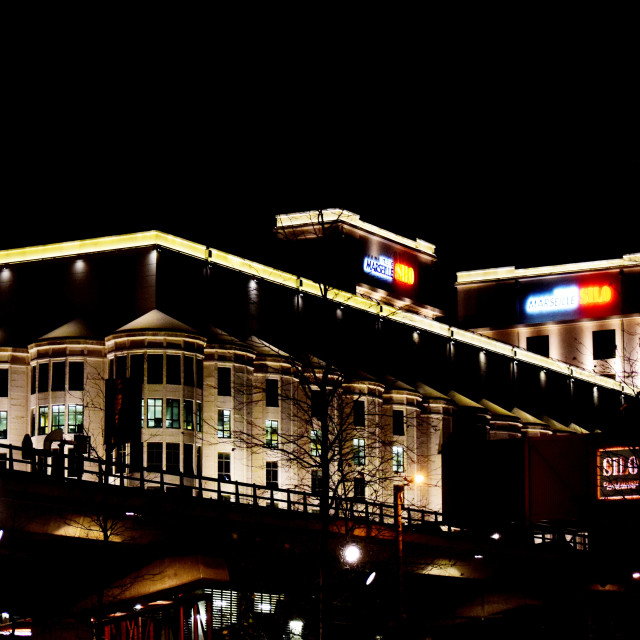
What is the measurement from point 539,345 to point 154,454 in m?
62.1

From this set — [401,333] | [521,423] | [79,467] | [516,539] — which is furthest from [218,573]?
[521,423]

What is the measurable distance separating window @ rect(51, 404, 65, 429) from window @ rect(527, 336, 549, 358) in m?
62.1

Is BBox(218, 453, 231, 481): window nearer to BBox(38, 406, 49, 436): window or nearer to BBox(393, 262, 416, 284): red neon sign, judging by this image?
BBox(38, 406, 49, 436): window

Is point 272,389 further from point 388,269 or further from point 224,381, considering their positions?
point 388,269

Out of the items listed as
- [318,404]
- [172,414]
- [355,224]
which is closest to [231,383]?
[172,414]

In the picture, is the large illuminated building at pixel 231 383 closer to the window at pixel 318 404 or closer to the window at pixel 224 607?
the window at pixel 224 607

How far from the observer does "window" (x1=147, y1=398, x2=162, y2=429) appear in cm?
6900

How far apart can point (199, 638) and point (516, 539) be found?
24269 millimetres

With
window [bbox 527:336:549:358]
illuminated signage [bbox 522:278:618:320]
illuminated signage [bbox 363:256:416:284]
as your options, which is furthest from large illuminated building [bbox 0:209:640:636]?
illuminated signage [bbox 522:278:618:320]

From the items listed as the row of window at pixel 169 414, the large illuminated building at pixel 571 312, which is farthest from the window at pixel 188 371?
the large illuminated building at pixel 571 312

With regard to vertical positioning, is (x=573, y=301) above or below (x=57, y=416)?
above

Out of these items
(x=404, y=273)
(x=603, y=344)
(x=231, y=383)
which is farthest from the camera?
(x=603, y=344)

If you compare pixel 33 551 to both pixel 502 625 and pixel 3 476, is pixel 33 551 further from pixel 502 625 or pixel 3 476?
pixel 502 625

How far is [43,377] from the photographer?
71500 millimetres
